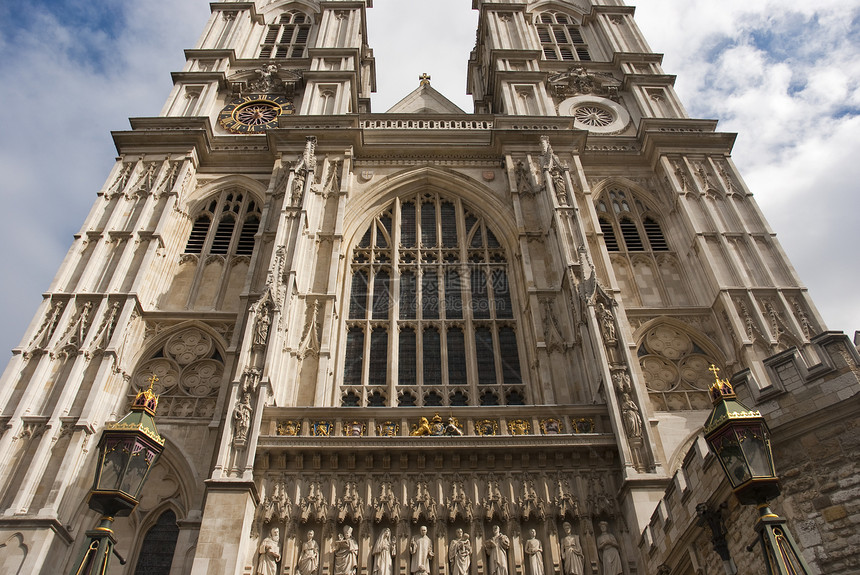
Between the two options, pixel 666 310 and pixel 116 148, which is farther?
pixel 116 148

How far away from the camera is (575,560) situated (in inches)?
468

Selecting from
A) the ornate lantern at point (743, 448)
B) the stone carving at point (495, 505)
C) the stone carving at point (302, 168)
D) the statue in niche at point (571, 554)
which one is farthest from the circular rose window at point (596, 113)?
the ornate lantern at point (743, 448)

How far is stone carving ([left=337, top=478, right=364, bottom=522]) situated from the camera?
40.8 feet

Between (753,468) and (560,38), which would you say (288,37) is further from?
(753,468)

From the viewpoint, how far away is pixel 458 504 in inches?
498

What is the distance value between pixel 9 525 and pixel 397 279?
1074 cm

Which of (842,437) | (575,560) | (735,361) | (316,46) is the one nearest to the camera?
(842,437)

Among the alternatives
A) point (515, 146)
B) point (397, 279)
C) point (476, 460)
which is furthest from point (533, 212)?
point (476, 460)

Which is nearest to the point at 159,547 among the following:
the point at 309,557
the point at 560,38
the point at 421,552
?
the point at 309,557

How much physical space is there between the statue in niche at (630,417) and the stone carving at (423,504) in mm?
4028

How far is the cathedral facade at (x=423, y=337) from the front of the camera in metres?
12.0

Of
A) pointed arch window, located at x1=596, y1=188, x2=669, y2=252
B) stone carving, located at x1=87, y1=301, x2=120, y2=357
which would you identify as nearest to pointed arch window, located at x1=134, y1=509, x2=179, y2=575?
stone carving, located at x1=87, y1=301, x2=120, y2=357

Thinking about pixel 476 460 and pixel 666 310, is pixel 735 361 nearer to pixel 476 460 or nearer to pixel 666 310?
pixel 666 310

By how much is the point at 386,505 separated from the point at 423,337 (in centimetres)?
632
